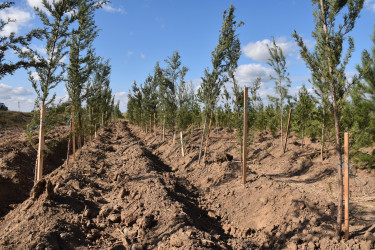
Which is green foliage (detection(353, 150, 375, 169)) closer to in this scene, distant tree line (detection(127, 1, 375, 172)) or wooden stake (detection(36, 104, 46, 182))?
distant tree line (detection(127, 1, 375, 172))

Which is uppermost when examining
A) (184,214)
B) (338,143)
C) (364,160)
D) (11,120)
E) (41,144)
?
(11,120)

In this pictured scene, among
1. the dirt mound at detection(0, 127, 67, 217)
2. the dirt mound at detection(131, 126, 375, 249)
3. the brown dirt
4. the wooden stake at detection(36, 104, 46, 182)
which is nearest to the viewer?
the brown dirt

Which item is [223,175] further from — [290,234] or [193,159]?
[290,234]

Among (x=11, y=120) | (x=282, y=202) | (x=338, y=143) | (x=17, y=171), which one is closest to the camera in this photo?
(x=338, y=143)

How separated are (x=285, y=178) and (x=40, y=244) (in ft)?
26.4

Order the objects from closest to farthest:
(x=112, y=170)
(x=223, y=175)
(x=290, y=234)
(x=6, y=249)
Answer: (x=6, y=249) < (x=290, y=234) < (x=223, y=175) < (x=112, y=170)

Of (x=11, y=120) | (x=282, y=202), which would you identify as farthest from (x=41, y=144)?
(x=11, y=120)

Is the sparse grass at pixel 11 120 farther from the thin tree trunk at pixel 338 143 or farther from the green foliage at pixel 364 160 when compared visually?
the thin tree trunk at pixel 338 143

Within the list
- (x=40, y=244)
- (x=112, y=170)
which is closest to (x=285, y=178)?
(x=112, y=170)

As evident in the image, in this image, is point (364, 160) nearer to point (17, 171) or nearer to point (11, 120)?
point (17, 171)

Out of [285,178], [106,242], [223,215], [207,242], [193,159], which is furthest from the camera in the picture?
[193,159]

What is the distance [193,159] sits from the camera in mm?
11453

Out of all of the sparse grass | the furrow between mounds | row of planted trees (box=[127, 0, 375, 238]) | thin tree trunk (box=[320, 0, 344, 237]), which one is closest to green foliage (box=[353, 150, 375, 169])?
row of planted trees (box=[127, 0, 375, 238])

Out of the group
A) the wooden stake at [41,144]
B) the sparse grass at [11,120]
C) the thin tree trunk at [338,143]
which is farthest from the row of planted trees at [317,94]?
the sparse grass at [11,120]
